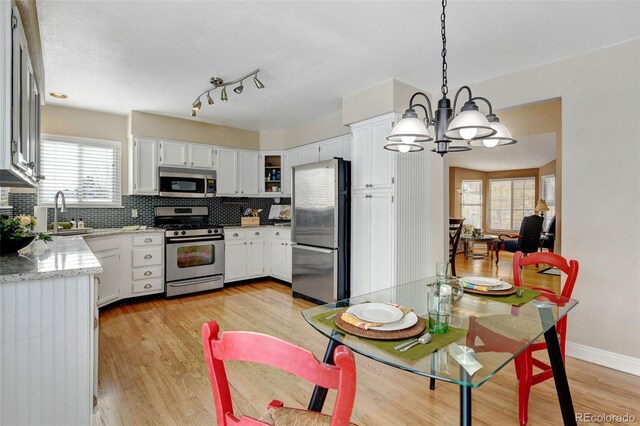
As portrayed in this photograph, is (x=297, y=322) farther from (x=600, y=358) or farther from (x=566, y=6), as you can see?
(x=566, y=6)

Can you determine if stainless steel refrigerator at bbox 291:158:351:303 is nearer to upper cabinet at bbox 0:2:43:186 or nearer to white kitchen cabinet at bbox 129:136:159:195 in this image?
white kitchen cabinet at bbox 129:136:159:195

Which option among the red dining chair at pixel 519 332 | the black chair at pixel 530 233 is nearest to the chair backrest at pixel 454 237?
the black chair at pixel 530 233

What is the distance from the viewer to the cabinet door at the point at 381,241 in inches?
135

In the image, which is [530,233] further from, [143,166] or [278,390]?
[143,166]

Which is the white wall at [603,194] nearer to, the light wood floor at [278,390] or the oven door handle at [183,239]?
the light wood floor at [278,390]

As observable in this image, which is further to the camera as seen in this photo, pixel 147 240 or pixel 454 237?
pixel 454 237

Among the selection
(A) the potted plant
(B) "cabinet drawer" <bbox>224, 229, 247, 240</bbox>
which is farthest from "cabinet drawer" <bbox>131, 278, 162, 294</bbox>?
(A) the potted plant

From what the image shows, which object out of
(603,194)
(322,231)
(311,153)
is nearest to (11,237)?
(322,231)

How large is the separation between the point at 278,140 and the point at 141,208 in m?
2.32

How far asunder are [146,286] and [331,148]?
3002 mm

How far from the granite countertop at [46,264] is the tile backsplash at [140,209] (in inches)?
81.9

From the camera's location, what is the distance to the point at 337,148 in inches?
177

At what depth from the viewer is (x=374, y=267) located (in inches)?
142

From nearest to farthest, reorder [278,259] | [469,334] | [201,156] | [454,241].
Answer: [469,334]
[201,156]
[278,259]
[454,241]
